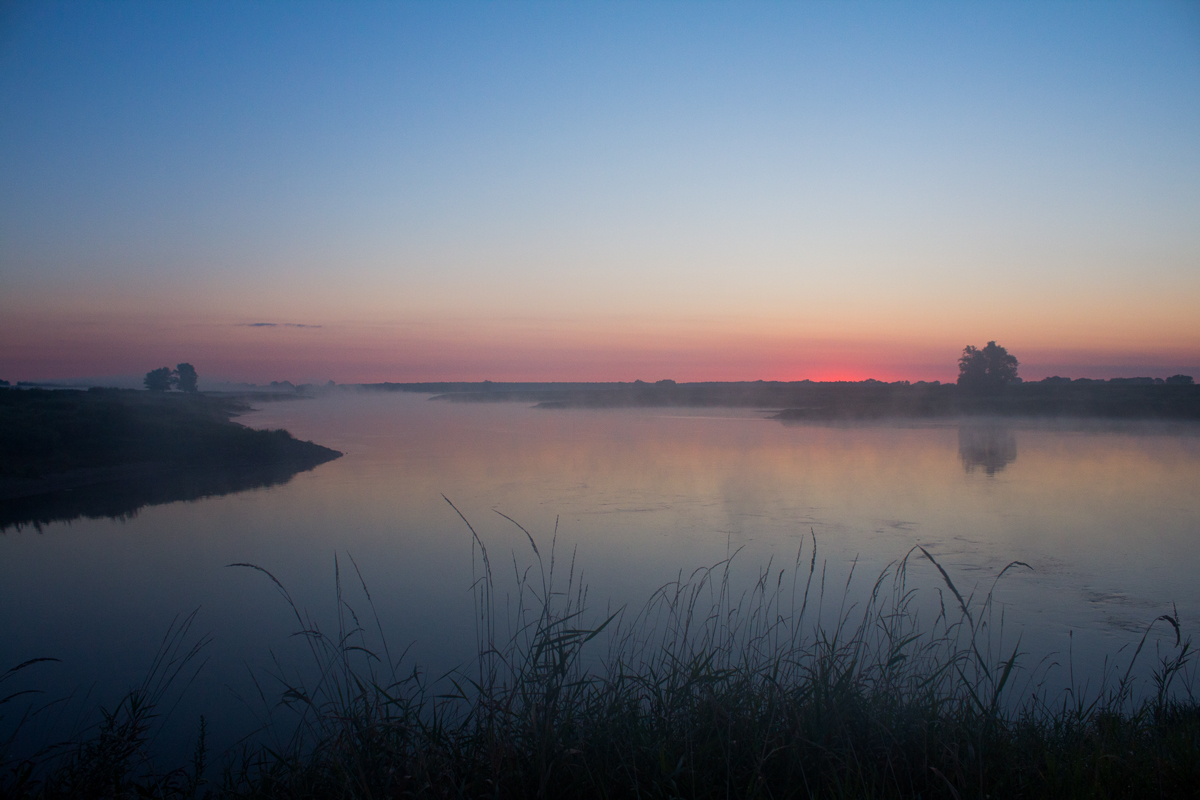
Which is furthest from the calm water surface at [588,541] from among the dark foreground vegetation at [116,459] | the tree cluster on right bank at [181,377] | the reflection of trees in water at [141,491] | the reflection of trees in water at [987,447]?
the tree cluster on right bank at [181,377]

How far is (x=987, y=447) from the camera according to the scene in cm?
2298

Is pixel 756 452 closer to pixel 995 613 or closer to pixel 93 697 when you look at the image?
pixel 995 613

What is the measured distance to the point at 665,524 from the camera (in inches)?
431

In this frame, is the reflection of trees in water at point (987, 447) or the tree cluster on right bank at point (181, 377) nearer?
the reflection of trees in water at point (987, 447)

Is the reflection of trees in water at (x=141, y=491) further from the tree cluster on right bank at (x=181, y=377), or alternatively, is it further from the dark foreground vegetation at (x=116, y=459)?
the tree cluster on right bank at (x=181, y=377)

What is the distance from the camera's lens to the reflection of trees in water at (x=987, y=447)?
18.5 meters

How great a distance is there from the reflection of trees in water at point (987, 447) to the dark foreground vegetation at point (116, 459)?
1849cm

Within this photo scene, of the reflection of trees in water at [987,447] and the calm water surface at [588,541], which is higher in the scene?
the reflection of trees in water at [987,447]

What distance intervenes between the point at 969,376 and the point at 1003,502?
4160 cm

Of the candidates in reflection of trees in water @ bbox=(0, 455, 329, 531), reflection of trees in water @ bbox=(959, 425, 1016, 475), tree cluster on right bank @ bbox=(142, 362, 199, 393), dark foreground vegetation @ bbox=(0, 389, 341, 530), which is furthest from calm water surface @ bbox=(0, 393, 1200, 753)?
tree cluster on right bank @ bbox=(142, 362, 199, 393)

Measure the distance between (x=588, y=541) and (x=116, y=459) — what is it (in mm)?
14166

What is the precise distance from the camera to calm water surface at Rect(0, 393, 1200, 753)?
6.48 metres

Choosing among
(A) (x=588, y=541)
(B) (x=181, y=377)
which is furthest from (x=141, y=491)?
(B) (x=181, y=377)

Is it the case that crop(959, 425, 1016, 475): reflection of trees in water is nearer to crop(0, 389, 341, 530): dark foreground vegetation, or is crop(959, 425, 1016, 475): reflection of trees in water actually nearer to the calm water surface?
the calm water surface
